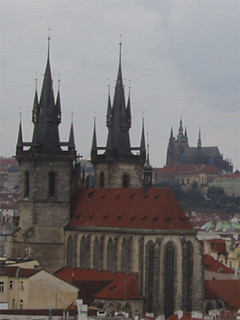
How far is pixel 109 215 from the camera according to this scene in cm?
9375

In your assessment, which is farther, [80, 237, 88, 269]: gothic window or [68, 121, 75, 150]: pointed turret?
[68, 121, 75, 150]: pointed turret

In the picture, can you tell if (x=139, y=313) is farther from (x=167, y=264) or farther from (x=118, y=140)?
(x=118, y=140)

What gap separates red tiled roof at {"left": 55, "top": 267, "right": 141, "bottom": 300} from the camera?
8581cm

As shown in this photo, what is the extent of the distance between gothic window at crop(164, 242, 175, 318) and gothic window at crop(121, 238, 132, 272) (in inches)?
103

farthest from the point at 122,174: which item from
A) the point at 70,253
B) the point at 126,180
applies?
the point at 70,253

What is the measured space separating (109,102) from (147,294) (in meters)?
20.4

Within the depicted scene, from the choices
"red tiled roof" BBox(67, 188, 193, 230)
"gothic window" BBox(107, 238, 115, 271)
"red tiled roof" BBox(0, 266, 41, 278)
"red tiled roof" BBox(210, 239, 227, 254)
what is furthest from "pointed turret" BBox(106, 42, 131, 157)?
"red tiled roof" BBox(210, 239, 227, 254)

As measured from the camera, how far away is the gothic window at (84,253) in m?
94.2

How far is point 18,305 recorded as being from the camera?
3115 inches

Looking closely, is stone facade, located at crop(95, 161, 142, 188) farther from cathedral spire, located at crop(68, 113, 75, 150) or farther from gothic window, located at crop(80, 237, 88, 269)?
gothic window, located at crop(80, 237, 88, 269)

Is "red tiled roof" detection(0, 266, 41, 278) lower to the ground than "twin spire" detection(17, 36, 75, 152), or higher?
lower

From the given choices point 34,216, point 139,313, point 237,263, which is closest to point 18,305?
point 139,313

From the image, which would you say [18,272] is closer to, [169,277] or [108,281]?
[108,281]

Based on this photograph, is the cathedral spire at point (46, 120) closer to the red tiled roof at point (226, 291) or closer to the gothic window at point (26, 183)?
the gothic window at point (26, 183)
